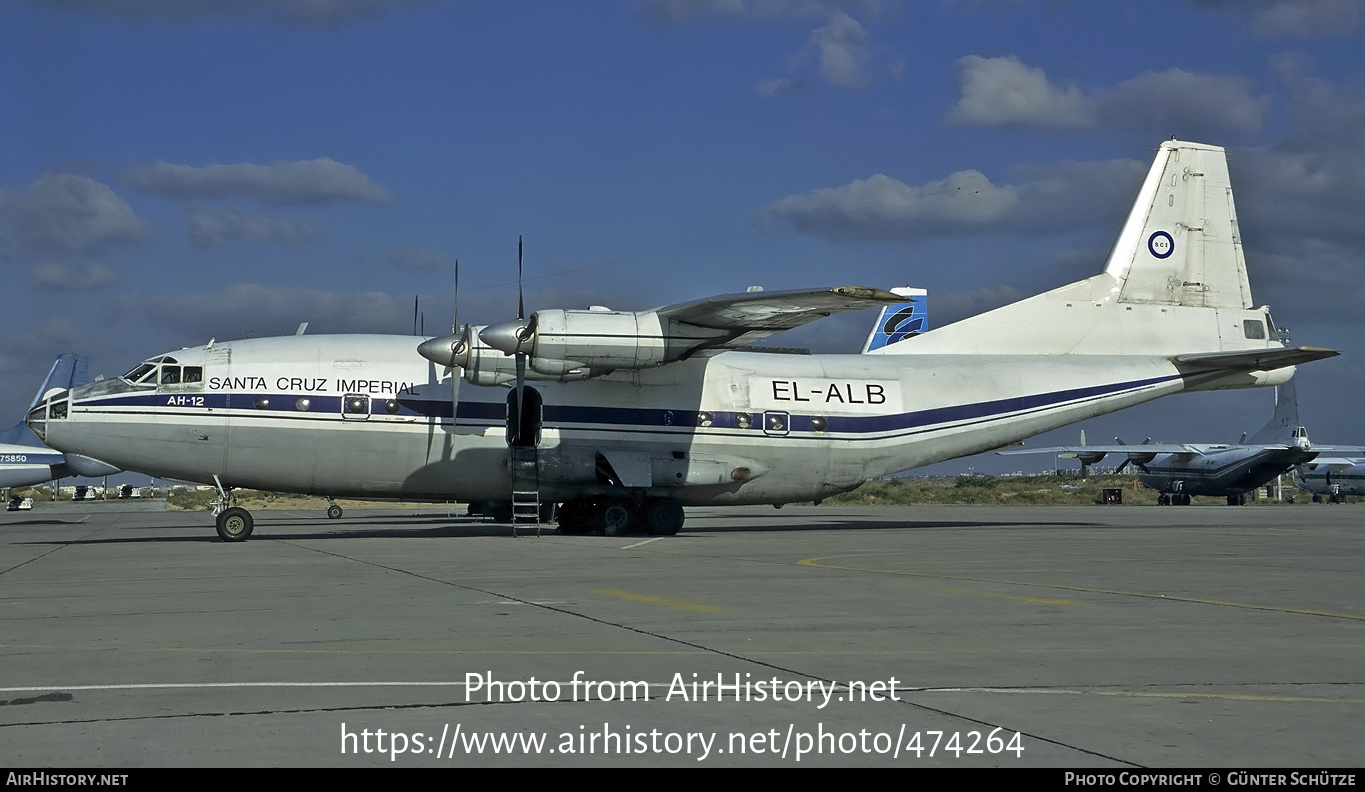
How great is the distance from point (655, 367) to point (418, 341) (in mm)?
5350

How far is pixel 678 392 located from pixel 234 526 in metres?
9.52

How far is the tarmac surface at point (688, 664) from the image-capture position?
217 inches

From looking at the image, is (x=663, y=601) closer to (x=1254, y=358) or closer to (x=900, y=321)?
(x=1254, y=358)

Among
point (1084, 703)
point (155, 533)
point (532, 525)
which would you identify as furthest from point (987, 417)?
point (1084, 703)

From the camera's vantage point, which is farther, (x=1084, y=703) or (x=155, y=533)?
(x=155, y=533)

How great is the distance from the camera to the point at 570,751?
546 cm

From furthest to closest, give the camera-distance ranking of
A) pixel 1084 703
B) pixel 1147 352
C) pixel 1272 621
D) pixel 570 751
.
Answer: pixel 1147 352
pixel 1272 621
pixel 1084 703
pixel 570 751

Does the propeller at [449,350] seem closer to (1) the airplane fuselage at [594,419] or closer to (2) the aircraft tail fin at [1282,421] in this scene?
(1) the airplane fuselage at [594,419]

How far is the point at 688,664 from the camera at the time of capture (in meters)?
7.85

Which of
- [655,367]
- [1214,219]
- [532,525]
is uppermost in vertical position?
→ [1214,219]

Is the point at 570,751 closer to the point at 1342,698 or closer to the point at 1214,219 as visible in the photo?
the point at 1342,698

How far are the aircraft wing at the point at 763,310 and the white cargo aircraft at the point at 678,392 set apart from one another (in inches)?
2.6

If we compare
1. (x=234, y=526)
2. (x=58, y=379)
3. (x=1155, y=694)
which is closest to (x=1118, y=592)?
(x=1155, y=694)

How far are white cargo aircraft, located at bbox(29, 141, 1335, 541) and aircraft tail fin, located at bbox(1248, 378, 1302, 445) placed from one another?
44.1 meters
